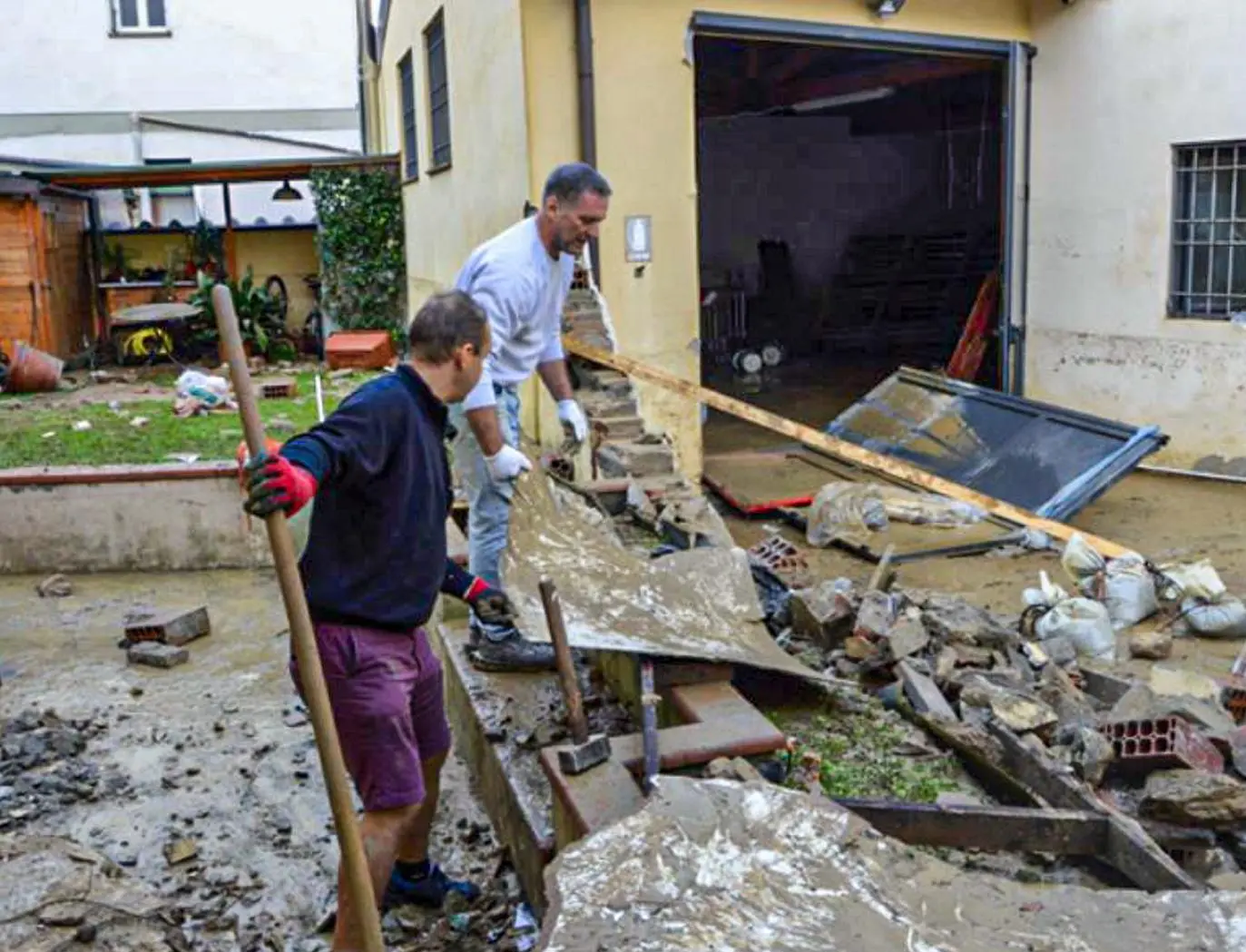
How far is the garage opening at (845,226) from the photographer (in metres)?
16.6

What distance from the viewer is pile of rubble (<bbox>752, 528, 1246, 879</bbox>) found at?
3566mm

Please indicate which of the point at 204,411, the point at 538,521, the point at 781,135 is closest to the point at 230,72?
the point at 781,135

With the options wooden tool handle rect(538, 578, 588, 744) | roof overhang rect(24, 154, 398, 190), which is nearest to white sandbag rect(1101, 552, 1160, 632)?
wooden tool handle rect(538, 578, 588, 744)

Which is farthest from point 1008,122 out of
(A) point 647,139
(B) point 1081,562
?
(B) point 1081,562

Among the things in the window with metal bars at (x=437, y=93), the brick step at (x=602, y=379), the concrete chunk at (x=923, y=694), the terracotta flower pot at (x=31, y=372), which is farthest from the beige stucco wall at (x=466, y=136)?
the concrete chunk at (x=923, y=694)

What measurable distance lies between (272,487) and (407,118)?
13580 millimetres

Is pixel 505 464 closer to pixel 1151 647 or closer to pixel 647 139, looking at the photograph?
pixel 1151 647

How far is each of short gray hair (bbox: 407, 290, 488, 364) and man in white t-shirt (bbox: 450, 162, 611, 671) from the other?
46.3 inches

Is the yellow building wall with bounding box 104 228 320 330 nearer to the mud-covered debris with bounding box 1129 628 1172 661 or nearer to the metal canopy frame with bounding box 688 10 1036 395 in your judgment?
the metal canopy frame with bounding box 688 10 1036 395

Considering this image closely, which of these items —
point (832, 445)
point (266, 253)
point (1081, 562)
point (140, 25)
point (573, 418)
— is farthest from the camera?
point (140, 25)

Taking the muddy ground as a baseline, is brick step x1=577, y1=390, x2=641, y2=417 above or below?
above

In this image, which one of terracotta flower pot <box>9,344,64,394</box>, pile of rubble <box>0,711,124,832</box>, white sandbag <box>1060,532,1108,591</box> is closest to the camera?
pile of rubble <box>0,711,124,832</box>

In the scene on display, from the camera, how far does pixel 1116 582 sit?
6316 mm

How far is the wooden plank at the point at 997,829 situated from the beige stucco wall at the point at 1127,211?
729 centimetres
